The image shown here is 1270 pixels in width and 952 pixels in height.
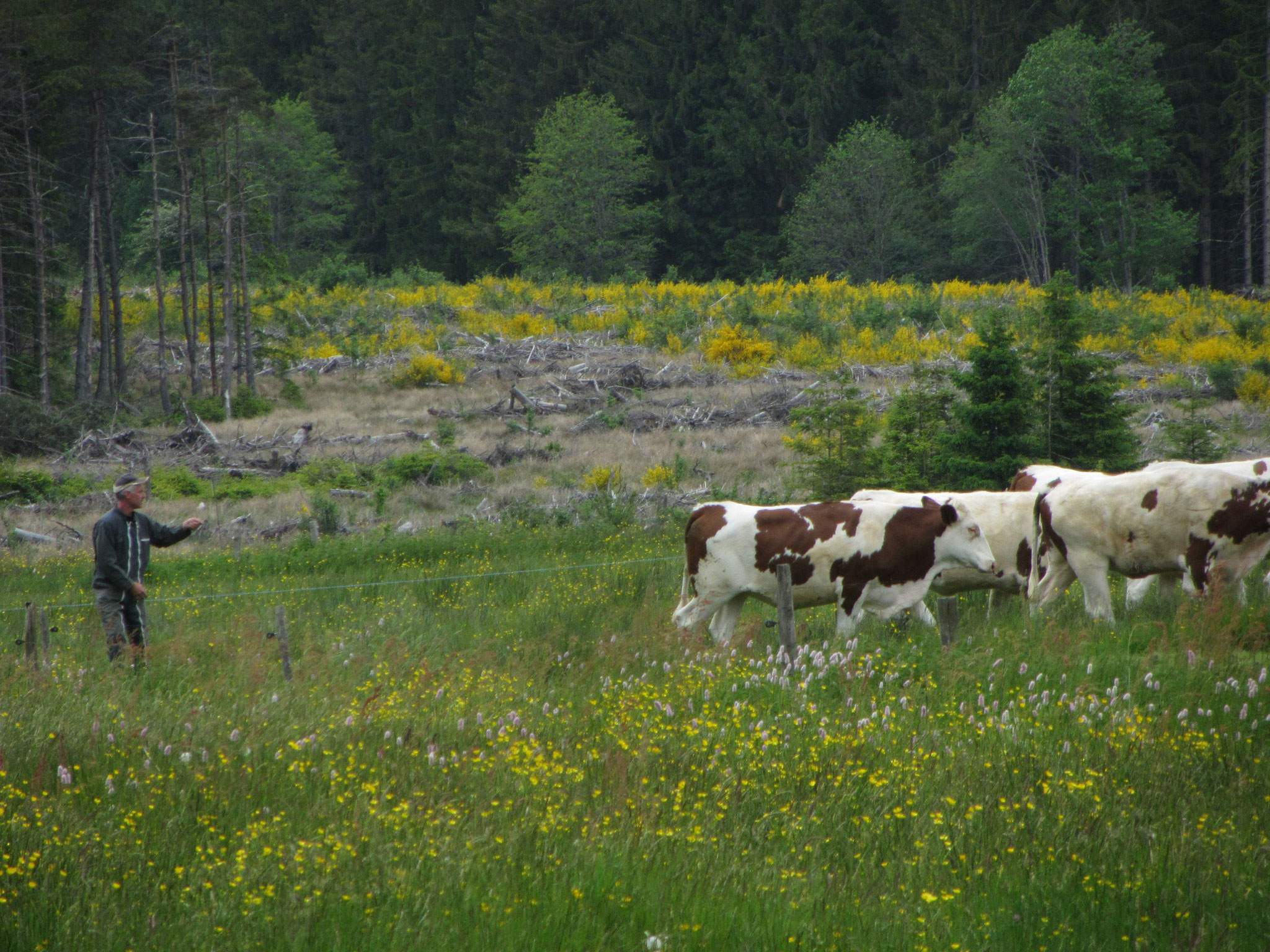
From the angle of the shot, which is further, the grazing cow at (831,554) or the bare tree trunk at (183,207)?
the bare tree trunk at (183,207)

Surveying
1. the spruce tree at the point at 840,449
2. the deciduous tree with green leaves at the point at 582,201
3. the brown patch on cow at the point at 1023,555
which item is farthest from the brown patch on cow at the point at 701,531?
the deciduous tree with green leaves at the point at 582,201

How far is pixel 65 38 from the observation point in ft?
108

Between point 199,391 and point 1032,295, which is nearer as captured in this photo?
point 199,391

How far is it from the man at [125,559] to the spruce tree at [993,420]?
33.9 ft

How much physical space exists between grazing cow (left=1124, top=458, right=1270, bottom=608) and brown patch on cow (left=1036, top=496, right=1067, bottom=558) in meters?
0.98

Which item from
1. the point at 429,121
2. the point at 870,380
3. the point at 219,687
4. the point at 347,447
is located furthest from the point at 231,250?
the point at 429,121

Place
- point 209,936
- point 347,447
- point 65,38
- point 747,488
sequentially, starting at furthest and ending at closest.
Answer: point 65,38 → point 347,447 → point 747,488 → point 209,936

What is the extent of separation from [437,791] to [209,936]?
5.68 ft

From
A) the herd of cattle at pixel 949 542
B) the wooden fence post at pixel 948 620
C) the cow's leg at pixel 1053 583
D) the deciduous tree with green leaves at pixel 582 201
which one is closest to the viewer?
the wooden fence post at pixel 948 620

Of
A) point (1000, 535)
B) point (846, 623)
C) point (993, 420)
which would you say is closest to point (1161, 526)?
point (1000, 535)

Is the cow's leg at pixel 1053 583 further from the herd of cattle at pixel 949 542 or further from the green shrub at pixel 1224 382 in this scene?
the green shrub at pixel 1224 382

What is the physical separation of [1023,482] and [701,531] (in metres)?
4.35

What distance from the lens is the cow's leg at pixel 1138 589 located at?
38.7 feet

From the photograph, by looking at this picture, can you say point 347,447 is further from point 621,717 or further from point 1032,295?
point 1032,295
